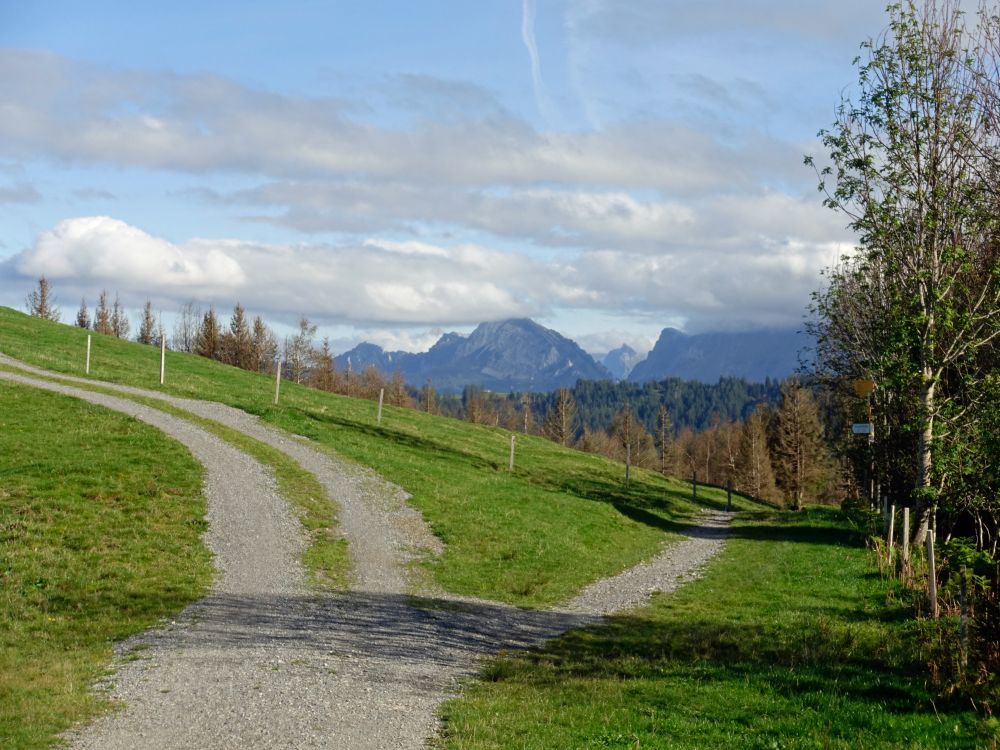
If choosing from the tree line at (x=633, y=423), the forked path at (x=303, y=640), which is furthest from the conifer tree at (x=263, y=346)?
the forked path at (x=303, y=640)

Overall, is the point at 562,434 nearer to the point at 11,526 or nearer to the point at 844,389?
the point at 844,389

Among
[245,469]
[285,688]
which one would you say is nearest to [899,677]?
[285,688]

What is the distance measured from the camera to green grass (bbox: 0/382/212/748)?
43.7 feet

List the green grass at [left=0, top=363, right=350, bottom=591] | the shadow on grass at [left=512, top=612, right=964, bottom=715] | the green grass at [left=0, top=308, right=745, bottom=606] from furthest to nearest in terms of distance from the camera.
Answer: the green grass at [left=0, top=308, right=745, bottom=606], the green grass at [left=0, top=363, right=350, bottom=591], the shadow on grass at [left=512, top=612, right=964, bottom=715]

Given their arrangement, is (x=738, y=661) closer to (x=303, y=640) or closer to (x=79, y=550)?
(x=303, y=640)

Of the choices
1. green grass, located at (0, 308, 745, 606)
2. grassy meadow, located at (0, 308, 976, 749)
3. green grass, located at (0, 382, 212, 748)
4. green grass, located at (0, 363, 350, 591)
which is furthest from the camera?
green grass, located at (0, 308, 745, 606)

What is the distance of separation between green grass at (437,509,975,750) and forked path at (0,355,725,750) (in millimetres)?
1255

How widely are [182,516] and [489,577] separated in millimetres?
9806

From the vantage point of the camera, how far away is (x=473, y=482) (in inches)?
1545

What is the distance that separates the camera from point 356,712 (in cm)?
1251

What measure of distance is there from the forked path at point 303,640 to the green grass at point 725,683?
125 centimetres

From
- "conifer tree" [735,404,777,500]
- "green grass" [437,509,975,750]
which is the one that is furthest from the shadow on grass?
"conifer tree" [735,404,777,500]

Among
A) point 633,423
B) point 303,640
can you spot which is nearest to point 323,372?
point 633,423

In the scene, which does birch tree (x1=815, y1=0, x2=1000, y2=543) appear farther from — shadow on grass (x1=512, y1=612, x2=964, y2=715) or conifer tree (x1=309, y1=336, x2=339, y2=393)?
conifer tree (x1=309, y1=336, x2=339, y2=393)
